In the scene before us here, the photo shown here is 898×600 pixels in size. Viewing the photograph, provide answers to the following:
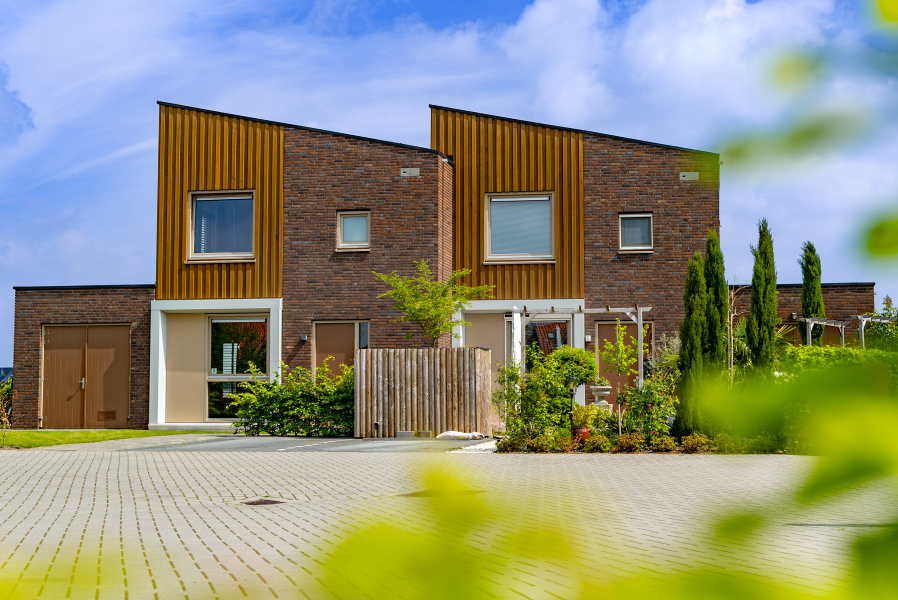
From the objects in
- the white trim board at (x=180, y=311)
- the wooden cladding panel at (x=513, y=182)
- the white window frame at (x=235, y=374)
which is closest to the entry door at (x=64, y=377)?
the white trim board at (x=180, y=311)

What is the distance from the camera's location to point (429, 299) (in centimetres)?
1931

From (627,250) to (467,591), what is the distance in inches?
836

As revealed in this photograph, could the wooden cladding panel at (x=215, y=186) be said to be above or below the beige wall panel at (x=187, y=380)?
above

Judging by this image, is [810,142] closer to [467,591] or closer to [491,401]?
[467,591]

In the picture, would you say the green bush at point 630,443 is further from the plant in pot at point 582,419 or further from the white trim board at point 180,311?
the white trim board at point 180,311

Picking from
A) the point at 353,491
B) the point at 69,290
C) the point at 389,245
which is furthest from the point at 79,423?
the point at 353,491

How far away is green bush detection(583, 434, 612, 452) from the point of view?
14516mm

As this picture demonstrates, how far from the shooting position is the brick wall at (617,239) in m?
20.9

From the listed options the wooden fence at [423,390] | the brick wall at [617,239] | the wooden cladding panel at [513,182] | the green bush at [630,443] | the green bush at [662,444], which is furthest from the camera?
the wooden cladding panel at [513,182]

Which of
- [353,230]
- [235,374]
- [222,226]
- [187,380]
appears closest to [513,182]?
[353,230]

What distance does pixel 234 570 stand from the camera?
608 mm

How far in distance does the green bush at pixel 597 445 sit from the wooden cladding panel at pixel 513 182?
23.8 ft

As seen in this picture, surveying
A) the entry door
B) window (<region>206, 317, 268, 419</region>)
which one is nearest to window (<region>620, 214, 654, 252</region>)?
window (<region>206, 317, 268, 419</region>)

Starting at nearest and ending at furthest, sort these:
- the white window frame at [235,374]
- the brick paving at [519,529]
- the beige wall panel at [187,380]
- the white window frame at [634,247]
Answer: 1. the brick paving at [519,529]
2. the white window frame at [634,247]
3. the white window frame at [235,374]
4. the beige wall panel at [187,380]
